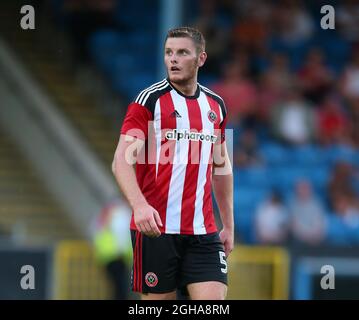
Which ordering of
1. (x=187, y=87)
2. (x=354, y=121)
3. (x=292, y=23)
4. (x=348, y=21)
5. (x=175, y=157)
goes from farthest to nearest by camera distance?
1. (x=348, y=21)
2. (x=292, y=23)
3. (x=354, y=121)
4. (x=187, y=87)
5. (x=175, y=157)

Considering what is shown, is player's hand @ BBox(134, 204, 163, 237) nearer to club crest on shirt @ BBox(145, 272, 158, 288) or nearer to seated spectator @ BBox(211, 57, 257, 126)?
club crest on shirt @ BBox(145, 272, 158, 288)

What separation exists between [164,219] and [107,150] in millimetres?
9255

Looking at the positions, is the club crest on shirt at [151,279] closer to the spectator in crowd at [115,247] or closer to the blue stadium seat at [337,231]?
the spectator in crowd at [115,247]

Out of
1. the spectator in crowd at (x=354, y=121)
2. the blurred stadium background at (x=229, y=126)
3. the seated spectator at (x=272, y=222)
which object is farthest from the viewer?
the spectator in crowd at (x=354, y=121)

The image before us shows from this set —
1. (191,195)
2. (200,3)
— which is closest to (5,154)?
(200,3)

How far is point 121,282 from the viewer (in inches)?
530

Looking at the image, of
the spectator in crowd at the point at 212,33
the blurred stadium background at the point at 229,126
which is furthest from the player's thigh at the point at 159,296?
the spectator in crowd at the point at 212,33

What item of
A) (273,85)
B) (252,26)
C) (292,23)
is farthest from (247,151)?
(292,23)

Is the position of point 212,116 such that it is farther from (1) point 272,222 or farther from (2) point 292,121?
(2) point 292,121

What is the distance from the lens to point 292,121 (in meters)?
15.4

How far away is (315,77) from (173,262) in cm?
956

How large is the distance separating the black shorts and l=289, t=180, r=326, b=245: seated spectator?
722 cm

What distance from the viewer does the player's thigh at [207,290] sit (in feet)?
22.7

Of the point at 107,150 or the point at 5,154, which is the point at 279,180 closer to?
the point at 107,150
